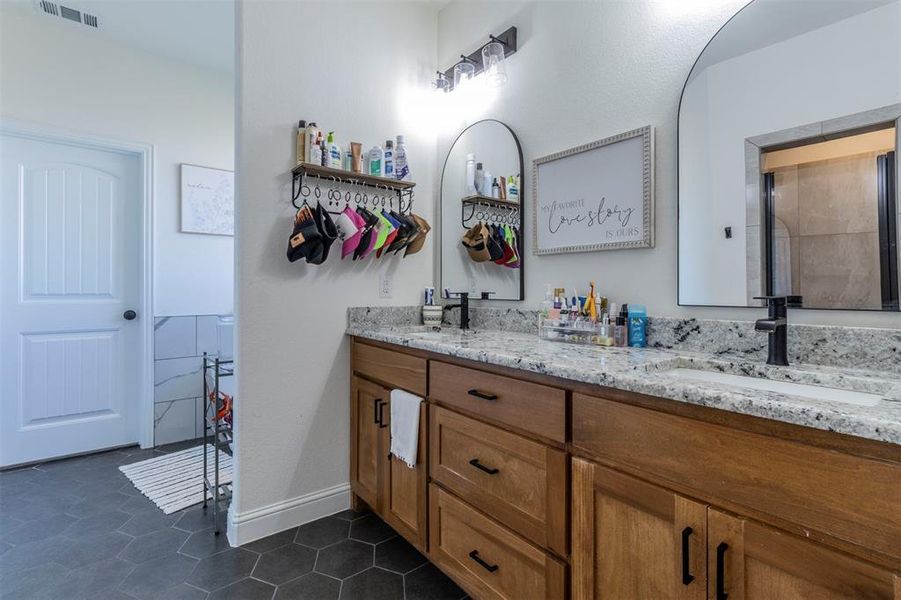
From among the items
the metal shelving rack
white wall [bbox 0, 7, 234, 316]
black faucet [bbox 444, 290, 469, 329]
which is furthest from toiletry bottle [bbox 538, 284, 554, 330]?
white wall [bbox 0, 7, 234, 316]

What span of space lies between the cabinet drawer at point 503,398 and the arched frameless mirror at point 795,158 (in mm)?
650

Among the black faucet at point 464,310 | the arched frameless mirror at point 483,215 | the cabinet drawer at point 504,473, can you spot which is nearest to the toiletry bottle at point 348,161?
the arched frameless mirror at point 483,215

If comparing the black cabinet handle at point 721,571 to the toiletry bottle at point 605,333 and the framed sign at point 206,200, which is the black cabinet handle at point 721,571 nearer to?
the toiletry bottle at point 605,333

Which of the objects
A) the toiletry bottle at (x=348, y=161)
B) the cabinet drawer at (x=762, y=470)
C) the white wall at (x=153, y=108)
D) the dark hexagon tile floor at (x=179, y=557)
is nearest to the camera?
the cabinet drawer at (x=762, y=470)

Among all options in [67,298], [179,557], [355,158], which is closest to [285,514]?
[179,557]

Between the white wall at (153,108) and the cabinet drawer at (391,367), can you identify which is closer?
the cabinet drawer at (391,367)

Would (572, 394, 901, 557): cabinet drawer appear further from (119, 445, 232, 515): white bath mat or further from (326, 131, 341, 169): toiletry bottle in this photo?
(119, 445, 232, 515): white bath mat

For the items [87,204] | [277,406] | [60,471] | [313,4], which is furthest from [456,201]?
[60,471]

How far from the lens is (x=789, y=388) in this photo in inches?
41.0

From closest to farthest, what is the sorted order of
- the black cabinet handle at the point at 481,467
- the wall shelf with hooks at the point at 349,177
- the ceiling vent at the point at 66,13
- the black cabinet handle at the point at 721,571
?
the black cabinet handle at the point at 721,571, the black cabinet handle at the point at 481,467, the wall shelf with hooks at the point at 349,177, the ceiling vent at the point at 66,13

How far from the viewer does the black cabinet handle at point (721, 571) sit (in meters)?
0.83

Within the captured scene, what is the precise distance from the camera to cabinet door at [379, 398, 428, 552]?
1.63 meters

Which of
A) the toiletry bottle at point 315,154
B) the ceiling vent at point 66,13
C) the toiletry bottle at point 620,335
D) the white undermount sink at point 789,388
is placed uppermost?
the ceiling vent at point 66,13

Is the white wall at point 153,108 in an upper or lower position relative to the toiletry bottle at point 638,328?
upper
